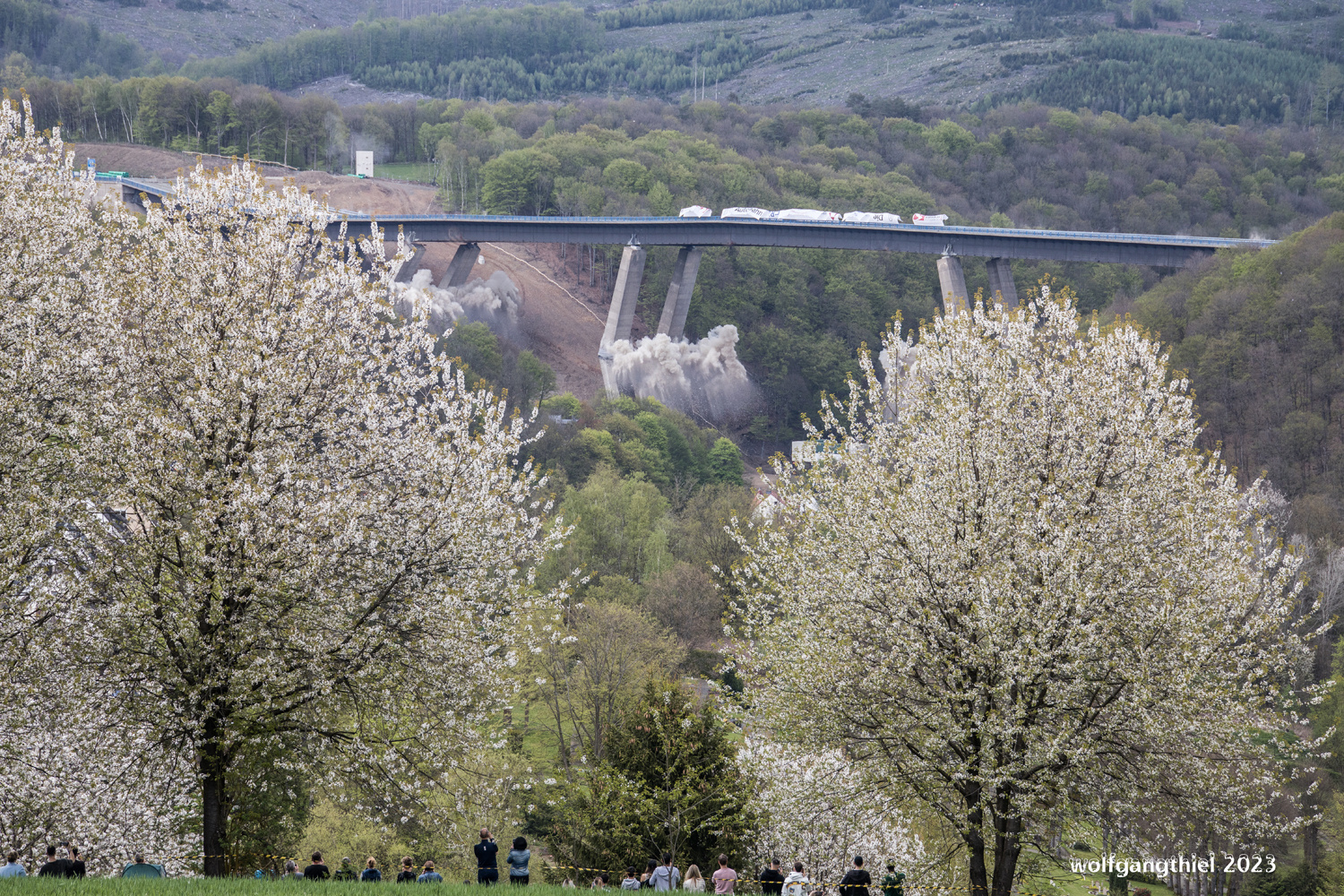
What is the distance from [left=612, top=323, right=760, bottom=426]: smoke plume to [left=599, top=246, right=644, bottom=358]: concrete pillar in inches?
54.4

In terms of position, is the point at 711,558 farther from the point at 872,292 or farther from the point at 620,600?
the point at 872,292

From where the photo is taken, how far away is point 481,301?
124 meters

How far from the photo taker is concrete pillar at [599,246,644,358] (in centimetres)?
12212

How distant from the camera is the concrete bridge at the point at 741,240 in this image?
11106cm

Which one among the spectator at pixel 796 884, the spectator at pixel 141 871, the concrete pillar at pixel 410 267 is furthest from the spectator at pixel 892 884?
the concrete pillar at pixel 410 267

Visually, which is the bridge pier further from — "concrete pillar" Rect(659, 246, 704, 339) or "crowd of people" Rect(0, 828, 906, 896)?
"crowd of people" Rect(0, 828, 906, 896)

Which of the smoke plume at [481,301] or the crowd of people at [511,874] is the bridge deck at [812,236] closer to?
the smoke plume at [481,301]

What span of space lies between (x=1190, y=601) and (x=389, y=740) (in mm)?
13124

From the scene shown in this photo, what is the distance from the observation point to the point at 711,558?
2554 inches

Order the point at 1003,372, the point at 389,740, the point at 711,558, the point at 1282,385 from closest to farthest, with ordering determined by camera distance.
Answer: the point at 389,740 < the point at 1003,372 < the point at 711,558 < the point at 1282,385

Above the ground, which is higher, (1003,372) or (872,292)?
(872,292)

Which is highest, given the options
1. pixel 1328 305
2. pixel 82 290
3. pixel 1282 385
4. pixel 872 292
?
pixel 872 292

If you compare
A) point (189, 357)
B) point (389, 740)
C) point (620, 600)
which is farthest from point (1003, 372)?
point (620, 600)

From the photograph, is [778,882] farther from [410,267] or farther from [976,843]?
[410,267]
